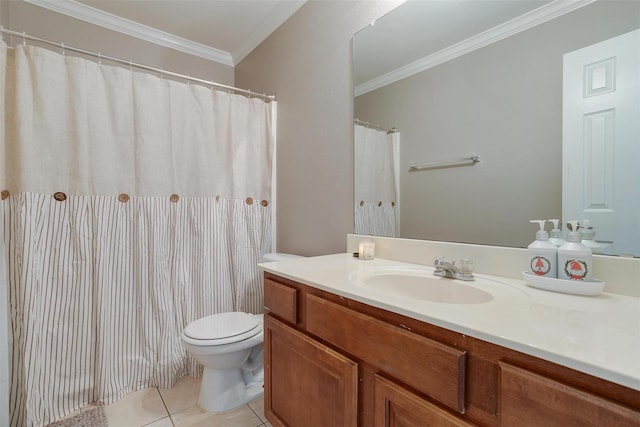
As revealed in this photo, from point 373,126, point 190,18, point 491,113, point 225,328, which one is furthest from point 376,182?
point 190,18

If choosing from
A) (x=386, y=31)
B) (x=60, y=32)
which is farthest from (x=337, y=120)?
(x=60, y=32)

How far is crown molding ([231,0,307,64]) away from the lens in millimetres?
1945

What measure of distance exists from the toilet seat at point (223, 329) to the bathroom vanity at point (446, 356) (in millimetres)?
383

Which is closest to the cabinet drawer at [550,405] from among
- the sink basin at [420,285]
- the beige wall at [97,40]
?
the sink basin at [420,285]

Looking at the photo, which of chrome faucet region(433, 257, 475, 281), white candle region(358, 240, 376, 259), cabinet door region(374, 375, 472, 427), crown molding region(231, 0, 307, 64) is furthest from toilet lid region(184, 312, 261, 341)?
crown molding region(231, 0, 307, 64)

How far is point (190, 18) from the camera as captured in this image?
2146 mm

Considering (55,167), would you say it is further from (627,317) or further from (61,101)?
(627,317)

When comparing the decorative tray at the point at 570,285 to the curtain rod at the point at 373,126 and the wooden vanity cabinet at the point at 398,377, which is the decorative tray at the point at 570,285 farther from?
the curtain rod at the point at 373,126

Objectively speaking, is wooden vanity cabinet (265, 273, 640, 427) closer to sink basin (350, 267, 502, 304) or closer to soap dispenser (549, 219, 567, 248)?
sink basin (350, 267, 502, 304)

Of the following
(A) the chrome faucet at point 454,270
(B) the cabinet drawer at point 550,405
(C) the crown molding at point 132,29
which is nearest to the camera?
(B) the cabinet drawer at point 550,405

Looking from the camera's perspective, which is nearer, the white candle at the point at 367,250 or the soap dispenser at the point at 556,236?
the soap dispenser at the point at 556,236

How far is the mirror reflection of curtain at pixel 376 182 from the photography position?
1.43 m

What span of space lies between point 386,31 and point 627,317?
4.69 feet

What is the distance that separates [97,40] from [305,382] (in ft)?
8.91
